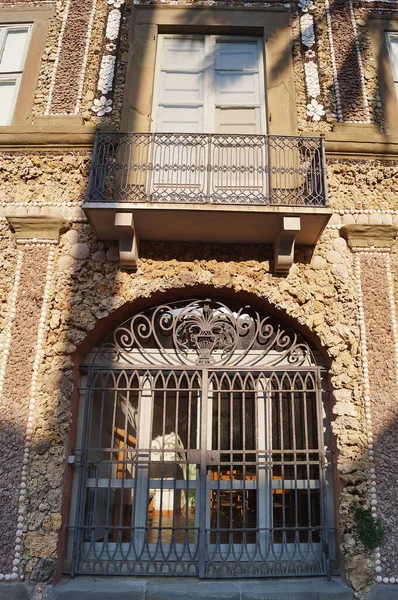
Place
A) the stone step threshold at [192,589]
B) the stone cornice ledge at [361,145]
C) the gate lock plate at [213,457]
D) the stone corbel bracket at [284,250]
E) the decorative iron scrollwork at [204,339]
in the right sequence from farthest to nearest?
the stone cornice ledge at [361,145] → the decorative iron scrollwork at [204,339] → the stone corbel bracket at [284,250] → the gate lock plate at [213,457] → the stone step threshold at [192,589]

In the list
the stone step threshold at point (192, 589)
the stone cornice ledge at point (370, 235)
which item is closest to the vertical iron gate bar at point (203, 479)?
the stone step threshold at point (192, 589)

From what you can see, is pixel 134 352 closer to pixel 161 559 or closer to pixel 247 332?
pixel 247 332

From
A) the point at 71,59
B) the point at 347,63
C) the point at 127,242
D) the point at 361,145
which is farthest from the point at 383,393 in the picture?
the point at 71,59

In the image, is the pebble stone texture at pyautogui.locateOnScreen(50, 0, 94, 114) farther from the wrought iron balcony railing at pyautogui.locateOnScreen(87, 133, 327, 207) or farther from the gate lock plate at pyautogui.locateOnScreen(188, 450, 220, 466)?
the gate lock plate at pyautogui.locateOnScreen(188, 450, 220, 466)

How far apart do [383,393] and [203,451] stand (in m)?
1.85

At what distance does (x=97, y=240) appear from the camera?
5566 millimetres

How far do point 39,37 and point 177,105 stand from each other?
2.10 meters

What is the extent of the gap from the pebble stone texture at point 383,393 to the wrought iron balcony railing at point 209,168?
3.37ft

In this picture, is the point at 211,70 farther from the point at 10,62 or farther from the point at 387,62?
the point at 10,62

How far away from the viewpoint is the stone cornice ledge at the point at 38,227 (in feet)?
18.1

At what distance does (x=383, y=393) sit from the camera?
499cm

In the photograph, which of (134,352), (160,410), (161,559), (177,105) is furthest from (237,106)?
(161,559)

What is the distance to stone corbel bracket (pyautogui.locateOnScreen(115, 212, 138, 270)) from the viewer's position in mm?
5145

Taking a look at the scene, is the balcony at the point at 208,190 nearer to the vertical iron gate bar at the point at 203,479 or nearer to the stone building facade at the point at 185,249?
the stone building facade at the point at 185,249
